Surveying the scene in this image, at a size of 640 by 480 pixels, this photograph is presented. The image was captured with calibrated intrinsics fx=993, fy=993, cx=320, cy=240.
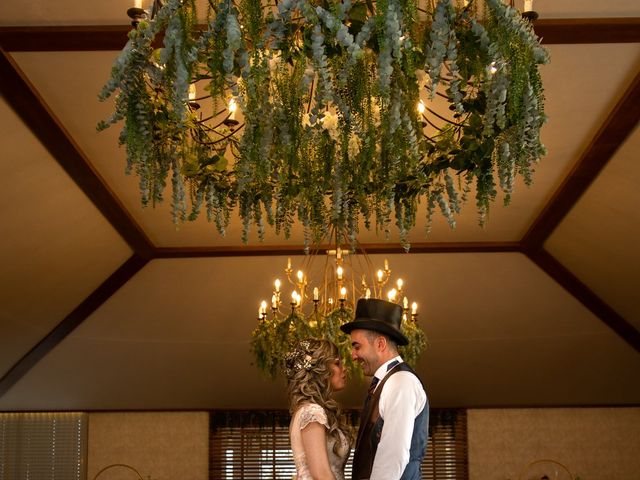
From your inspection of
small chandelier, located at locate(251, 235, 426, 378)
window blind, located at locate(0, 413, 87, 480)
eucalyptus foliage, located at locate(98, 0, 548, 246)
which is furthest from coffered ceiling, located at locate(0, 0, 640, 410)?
eucalyptus foliage, located at locate(98, 0, 548, 246)

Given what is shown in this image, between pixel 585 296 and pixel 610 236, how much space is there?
1964 mm

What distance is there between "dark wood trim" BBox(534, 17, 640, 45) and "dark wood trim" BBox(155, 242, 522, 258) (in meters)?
4.41

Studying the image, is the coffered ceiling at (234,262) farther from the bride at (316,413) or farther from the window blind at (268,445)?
the bride at (316,413)

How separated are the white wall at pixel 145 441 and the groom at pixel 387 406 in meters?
9.40

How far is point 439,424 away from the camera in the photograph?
12.9 m

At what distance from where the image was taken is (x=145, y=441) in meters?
12.9

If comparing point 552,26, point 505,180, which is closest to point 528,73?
point 505,180

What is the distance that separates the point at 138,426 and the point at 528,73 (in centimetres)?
1066

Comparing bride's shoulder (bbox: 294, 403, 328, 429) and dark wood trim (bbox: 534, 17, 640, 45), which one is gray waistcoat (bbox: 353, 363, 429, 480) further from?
dark wood trim (bbox: 534, 17, 640, 45)

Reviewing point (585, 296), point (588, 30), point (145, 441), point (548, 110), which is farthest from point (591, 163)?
point (145, 441)

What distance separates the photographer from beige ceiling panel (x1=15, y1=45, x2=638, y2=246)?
21.1 ft

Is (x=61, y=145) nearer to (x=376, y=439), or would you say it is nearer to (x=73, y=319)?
(x=73, y=319)

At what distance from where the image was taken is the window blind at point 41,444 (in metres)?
12.9

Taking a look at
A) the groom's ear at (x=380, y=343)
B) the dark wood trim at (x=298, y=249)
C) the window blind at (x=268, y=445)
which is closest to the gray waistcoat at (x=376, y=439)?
the groom's ear at (x=380, y=343)
